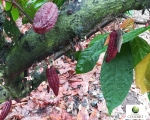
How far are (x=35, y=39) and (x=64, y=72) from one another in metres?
1.89

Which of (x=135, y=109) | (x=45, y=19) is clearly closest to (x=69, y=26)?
(x=45, y=19)

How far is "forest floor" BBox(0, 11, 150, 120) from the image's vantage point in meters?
2.01

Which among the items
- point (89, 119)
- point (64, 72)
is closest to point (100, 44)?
point (89, 119)

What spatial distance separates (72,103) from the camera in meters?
2.17

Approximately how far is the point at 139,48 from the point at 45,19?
0.80 feet

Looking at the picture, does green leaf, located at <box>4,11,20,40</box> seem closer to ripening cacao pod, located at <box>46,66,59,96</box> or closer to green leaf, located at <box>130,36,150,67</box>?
ripening cacao pod, located at <box>46,66,59,96</box>

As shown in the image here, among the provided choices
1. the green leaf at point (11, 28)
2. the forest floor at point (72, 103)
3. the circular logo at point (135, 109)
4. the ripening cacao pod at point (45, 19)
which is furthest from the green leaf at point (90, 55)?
the circular logo at point (135, 109)

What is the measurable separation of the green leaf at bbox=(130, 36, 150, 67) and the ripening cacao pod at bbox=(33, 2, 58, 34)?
21 cm

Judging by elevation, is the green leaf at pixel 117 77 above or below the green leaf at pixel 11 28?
below

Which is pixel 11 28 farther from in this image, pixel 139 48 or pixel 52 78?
pixel 139 48

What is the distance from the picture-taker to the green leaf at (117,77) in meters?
0.60

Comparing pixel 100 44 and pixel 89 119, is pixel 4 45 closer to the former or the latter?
pixel 100 44

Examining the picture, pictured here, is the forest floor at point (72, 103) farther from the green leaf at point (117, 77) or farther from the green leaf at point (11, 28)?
the green leaf at point (117, 77)

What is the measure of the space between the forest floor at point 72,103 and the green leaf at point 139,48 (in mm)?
1397
